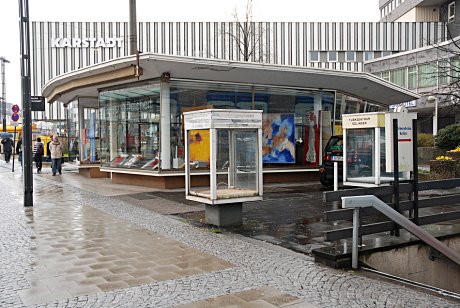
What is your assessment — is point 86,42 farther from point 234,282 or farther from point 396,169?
point 234,282

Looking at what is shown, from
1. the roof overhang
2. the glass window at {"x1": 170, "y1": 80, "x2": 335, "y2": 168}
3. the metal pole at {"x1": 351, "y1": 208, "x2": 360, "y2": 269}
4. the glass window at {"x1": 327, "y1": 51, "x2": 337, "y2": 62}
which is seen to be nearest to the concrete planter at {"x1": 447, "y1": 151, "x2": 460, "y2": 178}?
the roof overhang

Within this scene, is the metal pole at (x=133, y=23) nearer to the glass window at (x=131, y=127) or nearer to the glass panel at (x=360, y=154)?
the glass window at (x=131, y=127)

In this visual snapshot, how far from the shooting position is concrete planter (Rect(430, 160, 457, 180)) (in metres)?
16.3

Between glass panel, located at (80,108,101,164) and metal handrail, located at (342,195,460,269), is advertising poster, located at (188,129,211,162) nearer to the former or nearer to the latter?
metal handrail, located at (342,195,460,269)

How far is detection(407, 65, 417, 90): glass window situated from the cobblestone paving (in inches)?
1477

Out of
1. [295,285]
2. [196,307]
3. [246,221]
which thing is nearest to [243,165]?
[246,221]

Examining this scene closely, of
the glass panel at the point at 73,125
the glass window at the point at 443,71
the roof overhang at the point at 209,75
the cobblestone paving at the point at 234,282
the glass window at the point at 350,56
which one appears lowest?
the cobblestone paving at the point at 234,282

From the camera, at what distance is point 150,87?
14.5m

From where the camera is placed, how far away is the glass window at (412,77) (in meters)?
40.9

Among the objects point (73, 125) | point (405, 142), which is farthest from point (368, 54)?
point (405, 142)

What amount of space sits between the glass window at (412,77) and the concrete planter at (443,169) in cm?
2622

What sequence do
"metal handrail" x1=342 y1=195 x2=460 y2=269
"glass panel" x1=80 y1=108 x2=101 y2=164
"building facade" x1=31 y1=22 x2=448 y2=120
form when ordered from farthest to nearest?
"building facade" x1=31 y1=22 x2=448 y2=120
"glass panel" x1=80 y1=108 x2=101 y2=164
"metal handrail" x1=342 y1=195 x2=460 y2=269

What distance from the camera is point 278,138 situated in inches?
646

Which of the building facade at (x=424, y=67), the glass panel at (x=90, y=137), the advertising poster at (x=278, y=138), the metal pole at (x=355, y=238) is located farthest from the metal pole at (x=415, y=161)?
the building facade at (x=424, y=67)
